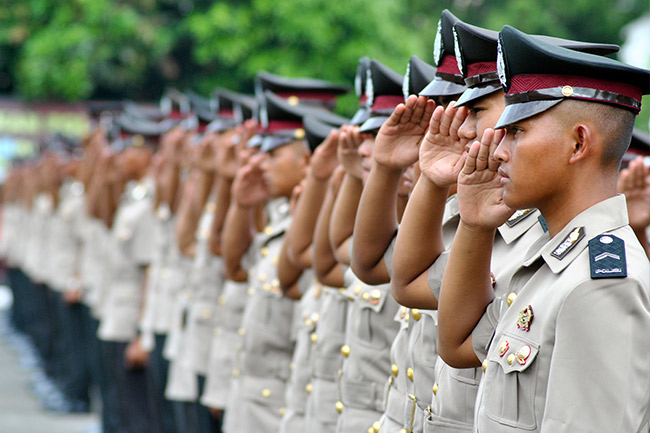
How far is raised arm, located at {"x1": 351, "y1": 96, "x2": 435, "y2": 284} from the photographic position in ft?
10.5

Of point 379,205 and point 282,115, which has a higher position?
point 282,115

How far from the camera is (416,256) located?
302 cm

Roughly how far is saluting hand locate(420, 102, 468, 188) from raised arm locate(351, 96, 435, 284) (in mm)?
274

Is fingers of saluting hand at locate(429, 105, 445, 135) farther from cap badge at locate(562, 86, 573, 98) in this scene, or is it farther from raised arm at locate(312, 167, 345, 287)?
raised arm at locate(312, 167, 345, 287)

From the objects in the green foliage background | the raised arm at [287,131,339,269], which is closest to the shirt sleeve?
the raised arm at [287,131,339,269]

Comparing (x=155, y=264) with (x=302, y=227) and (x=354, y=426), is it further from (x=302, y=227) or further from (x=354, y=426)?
(x=354, y=426)

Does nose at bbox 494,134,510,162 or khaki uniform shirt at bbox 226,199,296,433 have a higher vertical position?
nose at bbox 494,134,510,162

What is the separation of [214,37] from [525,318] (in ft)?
44.4

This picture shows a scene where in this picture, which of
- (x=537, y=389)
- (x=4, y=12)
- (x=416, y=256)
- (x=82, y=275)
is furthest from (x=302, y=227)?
(x=4, y=12)

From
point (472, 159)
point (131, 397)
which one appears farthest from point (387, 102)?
point (131, 397)

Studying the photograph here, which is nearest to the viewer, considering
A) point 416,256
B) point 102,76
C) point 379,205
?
point 416,256

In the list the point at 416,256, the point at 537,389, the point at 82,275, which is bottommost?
the point at 82,275

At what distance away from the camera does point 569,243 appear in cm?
233

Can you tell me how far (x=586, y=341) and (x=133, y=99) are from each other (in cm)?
1725
